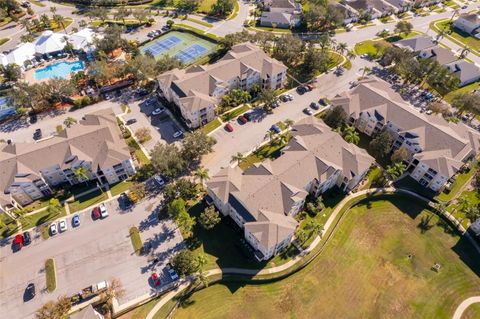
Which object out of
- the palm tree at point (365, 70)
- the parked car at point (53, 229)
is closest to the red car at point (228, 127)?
the parked car at point (53, 229)

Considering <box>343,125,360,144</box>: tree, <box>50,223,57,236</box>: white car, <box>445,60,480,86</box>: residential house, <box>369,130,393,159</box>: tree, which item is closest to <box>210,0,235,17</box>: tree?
<box>343,125,360,144</box>: tree

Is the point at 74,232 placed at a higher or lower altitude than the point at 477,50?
lower

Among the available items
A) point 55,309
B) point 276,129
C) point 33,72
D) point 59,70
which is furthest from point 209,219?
point 33,72

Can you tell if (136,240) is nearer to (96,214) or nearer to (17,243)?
(96,214)

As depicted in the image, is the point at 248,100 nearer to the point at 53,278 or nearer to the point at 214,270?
the point at 214,270


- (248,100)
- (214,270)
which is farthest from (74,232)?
(248,100)

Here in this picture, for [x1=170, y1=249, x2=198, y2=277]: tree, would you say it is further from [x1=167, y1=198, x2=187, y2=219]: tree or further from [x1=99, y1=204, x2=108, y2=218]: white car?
[x1=99, y1=204, x2=108, y2=218]: white car
